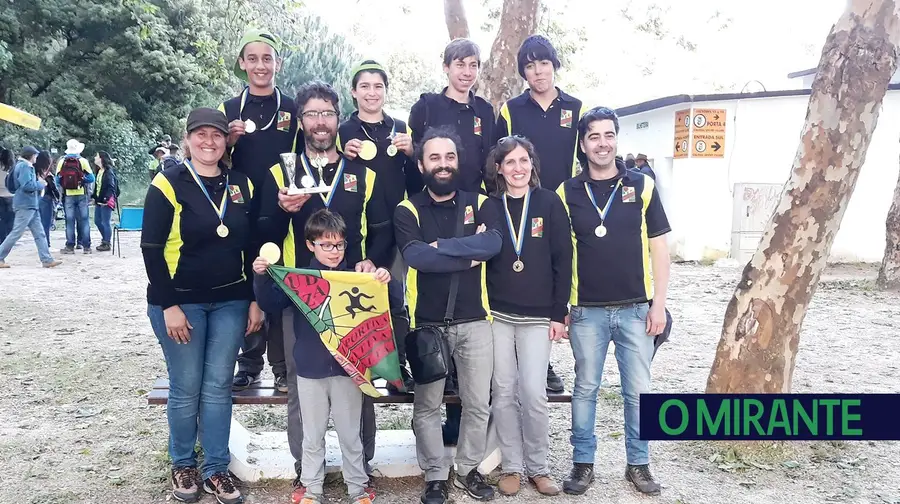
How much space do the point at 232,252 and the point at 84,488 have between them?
6.08ft

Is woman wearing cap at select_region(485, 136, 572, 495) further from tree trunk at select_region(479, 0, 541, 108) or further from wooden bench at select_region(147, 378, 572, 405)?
tree trunk at select_region(479, 0, 541, 108)

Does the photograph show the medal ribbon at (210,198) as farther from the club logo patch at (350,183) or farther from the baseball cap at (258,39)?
the baseball cap at (258,39)

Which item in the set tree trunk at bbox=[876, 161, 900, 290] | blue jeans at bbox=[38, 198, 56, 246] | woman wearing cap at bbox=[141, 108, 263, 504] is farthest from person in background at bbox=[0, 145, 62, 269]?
tree trunk at bbox=[876, 161, 900, 290]

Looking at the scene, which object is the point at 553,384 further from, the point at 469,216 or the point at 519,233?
the point at 469,216

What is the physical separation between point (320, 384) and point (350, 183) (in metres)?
1.16

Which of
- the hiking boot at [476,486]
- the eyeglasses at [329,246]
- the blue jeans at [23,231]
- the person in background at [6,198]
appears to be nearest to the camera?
the eyeglasses at [329,246]

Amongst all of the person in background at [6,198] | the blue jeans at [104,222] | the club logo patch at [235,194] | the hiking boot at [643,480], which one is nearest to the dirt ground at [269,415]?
the hiking boot at [643,480]

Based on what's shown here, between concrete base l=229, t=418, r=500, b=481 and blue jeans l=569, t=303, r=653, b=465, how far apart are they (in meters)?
0.60

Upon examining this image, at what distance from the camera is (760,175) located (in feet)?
49.8

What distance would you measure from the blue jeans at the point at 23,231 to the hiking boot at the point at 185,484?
10.1 meters

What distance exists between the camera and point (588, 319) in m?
4.32

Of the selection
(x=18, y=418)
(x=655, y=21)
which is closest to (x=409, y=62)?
(x=655, y=21)

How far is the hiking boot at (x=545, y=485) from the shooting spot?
433 centimetres

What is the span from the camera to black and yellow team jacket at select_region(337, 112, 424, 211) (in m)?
4.39
